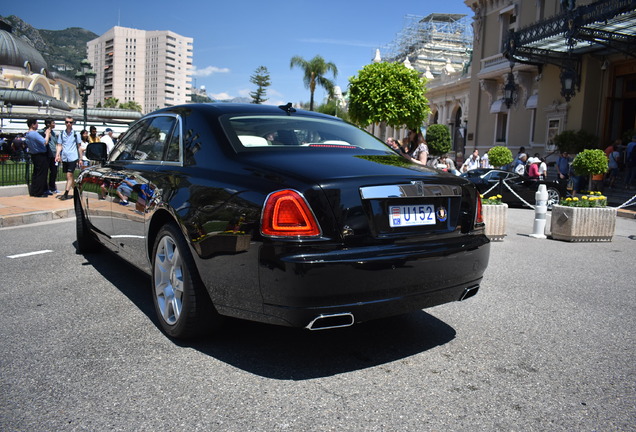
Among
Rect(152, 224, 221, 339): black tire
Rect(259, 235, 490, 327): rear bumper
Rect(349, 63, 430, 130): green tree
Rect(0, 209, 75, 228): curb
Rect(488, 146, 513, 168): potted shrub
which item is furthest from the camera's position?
Rect(349, 63, 430, 130): green tree

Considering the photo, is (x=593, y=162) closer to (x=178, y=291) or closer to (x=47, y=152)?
(x=47, y=152)

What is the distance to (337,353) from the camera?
3.31m

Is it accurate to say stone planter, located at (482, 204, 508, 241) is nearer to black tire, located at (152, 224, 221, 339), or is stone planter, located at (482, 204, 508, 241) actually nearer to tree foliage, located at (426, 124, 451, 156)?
black tire, located at (152, 224, 221, 339)

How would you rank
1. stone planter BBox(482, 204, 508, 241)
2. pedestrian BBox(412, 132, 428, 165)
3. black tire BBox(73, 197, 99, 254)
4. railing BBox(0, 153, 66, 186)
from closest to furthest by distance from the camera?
black tire BBox(73, 197, 99, 254) < stone planter BBox(482, 204, 508, 241) < pedestrian BBox(412, 132, 428, 165) < railing BBox(0, 153, 66, 186)

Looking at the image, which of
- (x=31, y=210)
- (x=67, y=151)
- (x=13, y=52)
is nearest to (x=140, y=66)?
(x=13, y=52)

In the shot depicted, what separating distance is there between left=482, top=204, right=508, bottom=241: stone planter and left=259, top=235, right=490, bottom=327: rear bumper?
231 inches

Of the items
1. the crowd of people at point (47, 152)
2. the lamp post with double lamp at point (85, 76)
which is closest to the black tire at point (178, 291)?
the crowd of people at point (47, 152)

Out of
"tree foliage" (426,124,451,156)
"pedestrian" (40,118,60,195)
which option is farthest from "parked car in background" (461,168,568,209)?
"tree foliage" (426,124,451,156)

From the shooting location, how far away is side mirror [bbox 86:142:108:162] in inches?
211

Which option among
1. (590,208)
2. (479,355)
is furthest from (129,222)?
(590,208)

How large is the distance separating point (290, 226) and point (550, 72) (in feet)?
90.5

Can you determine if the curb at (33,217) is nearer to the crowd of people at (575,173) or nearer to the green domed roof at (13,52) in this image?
the crowd of people at (575,173)

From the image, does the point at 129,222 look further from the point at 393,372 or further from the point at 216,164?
the point at 393,372

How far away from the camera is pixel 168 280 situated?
3.52 meters
